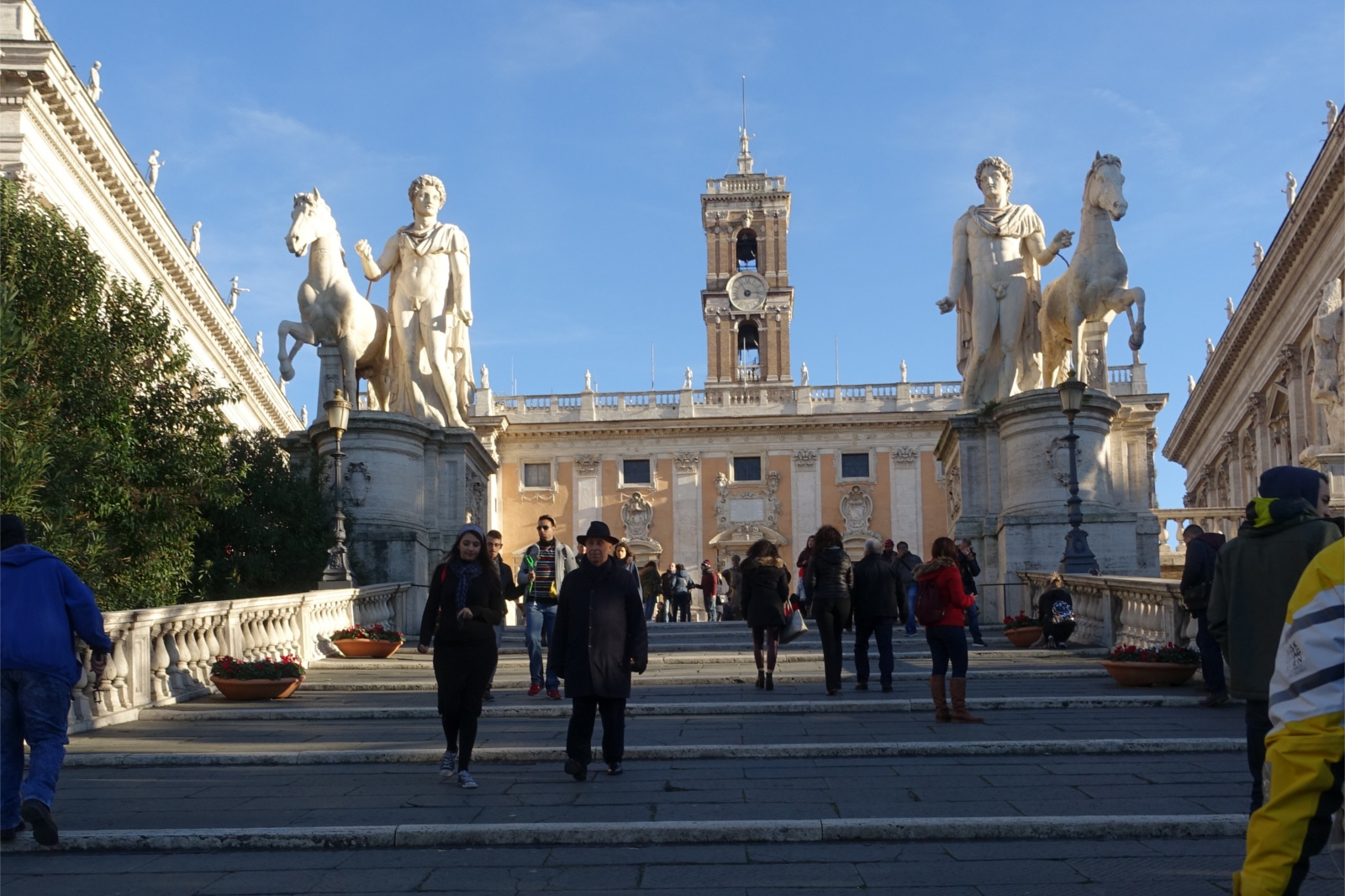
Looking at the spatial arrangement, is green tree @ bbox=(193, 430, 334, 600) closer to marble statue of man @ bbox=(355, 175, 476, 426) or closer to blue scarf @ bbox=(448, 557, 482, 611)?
marble statue of man @ bbox=(355, 175, 476, 426)

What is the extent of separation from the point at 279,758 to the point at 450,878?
3520mm

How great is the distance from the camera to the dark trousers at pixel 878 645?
12.0 meters

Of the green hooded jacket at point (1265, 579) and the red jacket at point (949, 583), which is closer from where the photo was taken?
A: the green hooded jacket at point (1265, 579)

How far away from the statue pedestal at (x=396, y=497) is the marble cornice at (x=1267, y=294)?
75.7 feet

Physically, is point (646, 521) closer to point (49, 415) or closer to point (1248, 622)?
point (49, 415)

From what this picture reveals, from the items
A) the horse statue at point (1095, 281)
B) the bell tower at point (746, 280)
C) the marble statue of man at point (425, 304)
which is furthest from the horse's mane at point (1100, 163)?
the bell tower at point (746, 280)

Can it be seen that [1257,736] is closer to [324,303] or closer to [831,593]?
[831,593]

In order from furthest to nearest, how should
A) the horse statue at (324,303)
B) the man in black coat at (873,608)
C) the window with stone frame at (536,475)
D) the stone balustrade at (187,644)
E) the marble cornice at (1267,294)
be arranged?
the window with stone frame at (536,475), the marble cornice at (1267,294), the horse statue at (324,303), the man in black coat at (873,608), the stone balustrade at (187,644)

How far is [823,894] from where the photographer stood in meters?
5.22

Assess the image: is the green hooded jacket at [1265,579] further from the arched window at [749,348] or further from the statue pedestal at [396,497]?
the arched window at [749,348]

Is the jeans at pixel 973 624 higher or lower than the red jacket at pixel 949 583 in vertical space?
lower

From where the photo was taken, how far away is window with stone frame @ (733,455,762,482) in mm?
57531

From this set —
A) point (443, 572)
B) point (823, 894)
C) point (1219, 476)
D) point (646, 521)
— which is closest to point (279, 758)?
point (443, 572)

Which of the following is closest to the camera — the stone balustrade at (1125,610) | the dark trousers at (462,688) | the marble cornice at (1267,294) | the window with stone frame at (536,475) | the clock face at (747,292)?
the dark trousers at (462,688)
